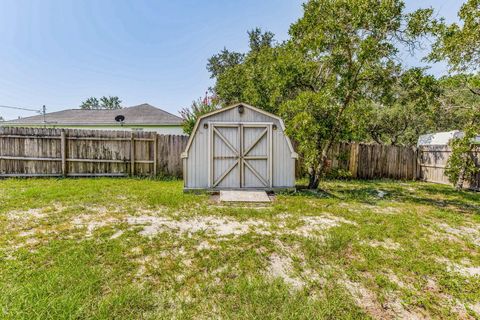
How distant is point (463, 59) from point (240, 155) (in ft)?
25.2

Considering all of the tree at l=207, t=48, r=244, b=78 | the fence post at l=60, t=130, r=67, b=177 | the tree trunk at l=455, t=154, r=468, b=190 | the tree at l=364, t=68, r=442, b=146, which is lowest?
the tree trunk at l=455, t=154, r=468, b=190

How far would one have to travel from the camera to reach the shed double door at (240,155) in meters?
7.14

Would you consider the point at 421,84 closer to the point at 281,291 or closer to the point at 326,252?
the point at 326,252

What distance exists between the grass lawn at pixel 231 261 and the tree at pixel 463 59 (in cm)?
383

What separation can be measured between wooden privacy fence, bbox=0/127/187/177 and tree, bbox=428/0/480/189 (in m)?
9.24

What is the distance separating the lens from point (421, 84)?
6727 millimetres

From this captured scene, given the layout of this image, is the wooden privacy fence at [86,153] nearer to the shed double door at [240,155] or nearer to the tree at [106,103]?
the shed double door at [240,155]

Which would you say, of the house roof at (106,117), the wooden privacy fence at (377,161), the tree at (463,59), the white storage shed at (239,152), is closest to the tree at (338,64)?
the white storage shed at (239,152)

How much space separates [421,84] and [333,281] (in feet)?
21.8

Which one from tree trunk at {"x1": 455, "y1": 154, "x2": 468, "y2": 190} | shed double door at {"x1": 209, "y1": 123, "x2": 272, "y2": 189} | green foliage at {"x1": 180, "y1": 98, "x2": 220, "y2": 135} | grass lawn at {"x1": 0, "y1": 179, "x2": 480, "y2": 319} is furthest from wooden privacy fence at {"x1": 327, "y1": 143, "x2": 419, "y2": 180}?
green foliage at {"x1": 180, "y1": 98, "x2": 220, "y2": 135}

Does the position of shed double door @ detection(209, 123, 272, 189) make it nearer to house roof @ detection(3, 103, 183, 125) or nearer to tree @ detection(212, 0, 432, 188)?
tree @ detection(212, 0, 432, 188)

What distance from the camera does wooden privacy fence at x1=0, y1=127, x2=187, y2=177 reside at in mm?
8633

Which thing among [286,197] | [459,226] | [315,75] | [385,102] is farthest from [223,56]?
[459,226]

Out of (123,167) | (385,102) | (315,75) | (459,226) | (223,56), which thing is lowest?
(459,226)
